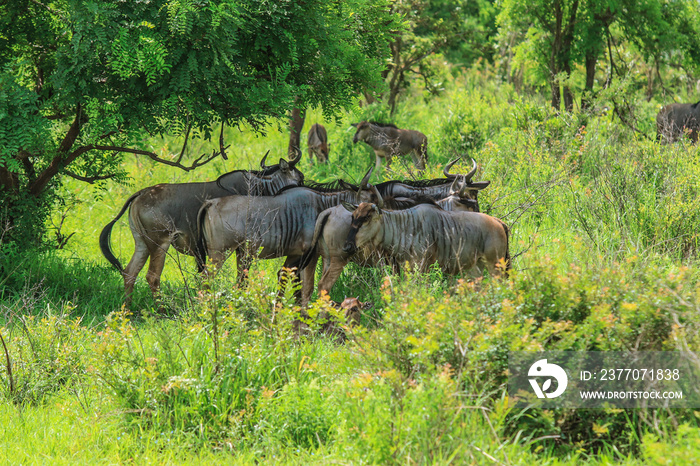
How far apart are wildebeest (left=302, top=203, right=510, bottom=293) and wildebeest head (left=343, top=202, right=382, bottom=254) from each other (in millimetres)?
10

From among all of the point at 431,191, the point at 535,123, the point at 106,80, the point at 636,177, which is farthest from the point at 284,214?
the point at 535,123

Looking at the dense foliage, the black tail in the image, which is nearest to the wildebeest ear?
the dense foliage

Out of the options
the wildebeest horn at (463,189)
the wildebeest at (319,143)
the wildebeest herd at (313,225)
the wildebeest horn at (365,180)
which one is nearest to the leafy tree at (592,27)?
the wildebeest at (319,143)

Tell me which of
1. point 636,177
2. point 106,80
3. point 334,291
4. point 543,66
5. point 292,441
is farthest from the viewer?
point 543,66

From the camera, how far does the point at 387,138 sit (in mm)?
12977

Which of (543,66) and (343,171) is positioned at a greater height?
(543,66)

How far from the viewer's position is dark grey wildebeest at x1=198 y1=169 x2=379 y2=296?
7.38 metres

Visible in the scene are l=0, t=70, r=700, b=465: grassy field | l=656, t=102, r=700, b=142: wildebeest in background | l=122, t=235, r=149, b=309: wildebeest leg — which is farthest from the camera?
l=656, t=102, r=700, b=142: wildebeest in background

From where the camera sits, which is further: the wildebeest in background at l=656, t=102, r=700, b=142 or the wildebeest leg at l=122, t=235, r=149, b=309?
the wildebeest in background at l=656, t=102, r=700, b=142

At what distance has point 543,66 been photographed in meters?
14.7

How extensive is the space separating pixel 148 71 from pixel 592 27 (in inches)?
401

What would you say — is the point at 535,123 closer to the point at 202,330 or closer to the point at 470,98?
the point at 470,98

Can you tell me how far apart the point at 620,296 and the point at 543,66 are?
35.9 feet

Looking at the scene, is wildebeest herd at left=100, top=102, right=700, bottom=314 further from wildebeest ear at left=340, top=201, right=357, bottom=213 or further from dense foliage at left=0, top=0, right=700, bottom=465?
dense foliage at left=0, top=0, right=700, bottom=465
